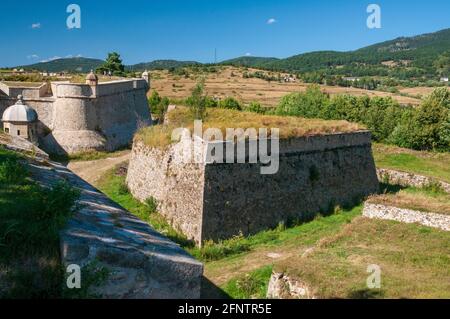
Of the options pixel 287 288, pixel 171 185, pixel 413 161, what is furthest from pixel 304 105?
pixel 287 288

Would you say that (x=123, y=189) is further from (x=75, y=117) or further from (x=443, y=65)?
(x=443, y=65)

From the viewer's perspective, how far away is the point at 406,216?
14.9 metres

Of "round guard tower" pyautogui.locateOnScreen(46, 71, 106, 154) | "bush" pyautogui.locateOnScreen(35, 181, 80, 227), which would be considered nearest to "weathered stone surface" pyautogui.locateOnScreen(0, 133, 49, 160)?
"bush" pyautogui.locateOnScreen(35, 181, 80, 227)

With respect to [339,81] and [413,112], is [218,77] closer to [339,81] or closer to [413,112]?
[339,81]

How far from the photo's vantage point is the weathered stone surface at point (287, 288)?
9.73 meters

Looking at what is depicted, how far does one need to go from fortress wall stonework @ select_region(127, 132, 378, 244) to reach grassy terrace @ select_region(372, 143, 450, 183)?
6401mm

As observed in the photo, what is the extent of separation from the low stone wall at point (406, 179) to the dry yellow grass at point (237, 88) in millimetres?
44743

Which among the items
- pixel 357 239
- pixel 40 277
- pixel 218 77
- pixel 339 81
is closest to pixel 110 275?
pixel 40 277

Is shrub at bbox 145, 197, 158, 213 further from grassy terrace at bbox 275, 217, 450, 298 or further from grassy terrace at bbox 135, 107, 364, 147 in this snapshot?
grassy terrace at bbox 275, 217, 450, 298

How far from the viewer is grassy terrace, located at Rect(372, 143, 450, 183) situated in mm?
28109

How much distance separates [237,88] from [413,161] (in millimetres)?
64075

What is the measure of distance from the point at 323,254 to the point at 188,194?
19.1ft

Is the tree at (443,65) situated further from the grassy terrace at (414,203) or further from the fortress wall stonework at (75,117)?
the grassy terrace at (414,203)

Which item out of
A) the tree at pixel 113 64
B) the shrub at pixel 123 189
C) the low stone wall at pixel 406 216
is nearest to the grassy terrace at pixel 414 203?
the low stone wall at pixel 406 216
